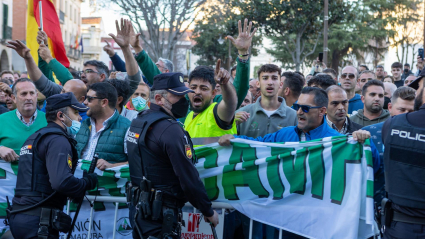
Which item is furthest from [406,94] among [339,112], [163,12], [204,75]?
[163,12]

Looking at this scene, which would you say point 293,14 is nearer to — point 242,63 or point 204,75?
point 242,63

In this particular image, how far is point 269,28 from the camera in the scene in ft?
78.6

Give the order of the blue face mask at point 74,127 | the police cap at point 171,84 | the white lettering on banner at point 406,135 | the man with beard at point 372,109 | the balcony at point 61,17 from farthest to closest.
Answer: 1. the balcony at point 61,17
2. the man with beard at point 372,109
3. the blue face mask at point 74,127
4. the police cap at point 171,84
5. the white lettering on banner at point 406,135

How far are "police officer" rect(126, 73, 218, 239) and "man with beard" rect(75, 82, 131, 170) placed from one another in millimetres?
1057

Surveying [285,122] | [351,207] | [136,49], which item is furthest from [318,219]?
[136,49]

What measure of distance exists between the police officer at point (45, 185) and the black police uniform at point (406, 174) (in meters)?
2.64

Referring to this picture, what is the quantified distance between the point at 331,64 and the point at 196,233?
120 feet

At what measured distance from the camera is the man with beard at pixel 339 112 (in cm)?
549

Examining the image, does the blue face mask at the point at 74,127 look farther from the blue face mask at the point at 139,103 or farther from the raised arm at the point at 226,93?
the blue face mask at the point at 139,103

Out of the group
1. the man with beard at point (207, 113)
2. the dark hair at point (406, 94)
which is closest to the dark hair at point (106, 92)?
the man with beard at point (207, 113)

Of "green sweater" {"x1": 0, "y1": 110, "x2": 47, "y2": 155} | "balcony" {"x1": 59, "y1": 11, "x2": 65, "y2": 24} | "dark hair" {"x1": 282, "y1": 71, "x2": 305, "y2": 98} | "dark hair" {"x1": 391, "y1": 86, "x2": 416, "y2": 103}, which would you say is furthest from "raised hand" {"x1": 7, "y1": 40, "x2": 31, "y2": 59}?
"balcony" {"x1": 59, "y1": 11, "x2": 65, "y2": 24}

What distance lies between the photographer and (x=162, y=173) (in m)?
3.88

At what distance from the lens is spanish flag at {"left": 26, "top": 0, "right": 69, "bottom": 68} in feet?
30.0

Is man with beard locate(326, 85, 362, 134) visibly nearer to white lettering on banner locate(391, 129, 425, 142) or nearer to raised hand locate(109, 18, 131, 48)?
white lettering on banner locate(391, 129, 425, 142)
